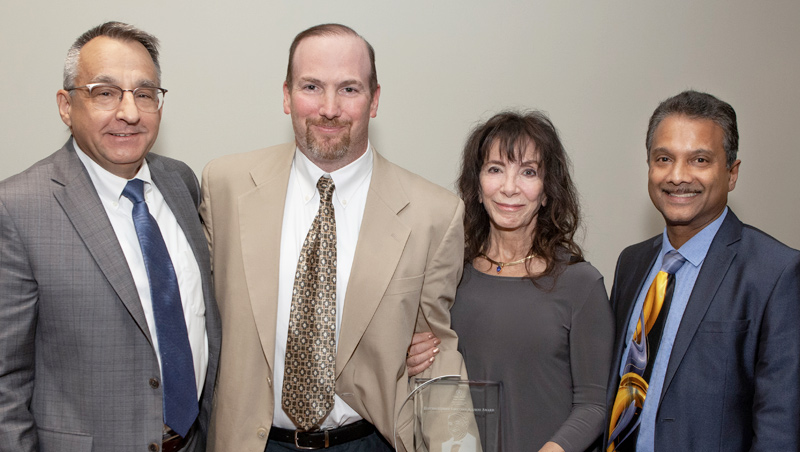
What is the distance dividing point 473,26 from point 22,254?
2254 millimetres

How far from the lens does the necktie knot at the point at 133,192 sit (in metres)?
1.94

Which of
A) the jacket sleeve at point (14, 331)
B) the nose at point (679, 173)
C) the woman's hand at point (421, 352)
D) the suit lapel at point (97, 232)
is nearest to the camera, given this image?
the jacket sleeve at point (14, 331)

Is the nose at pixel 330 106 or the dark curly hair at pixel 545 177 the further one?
the dark curly hair at pixel 545 177

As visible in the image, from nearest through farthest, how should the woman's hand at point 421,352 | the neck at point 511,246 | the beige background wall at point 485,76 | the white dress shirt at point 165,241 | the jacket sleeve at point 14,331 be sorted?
the jacket sleeve at point 14,331 < the white dress shirt at point 165,241 < the woman's hand at point 421,352 < the neck at point 511,246 < the beige background wall at point 485,76

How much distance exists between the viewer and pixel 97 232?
1.81 meters

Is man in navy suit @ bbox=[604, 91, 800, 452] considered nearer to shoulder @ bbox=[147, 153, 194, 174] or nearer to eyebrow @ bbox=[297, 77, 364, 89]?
eyebrow @ bbox=[297, 77, 364, 89]

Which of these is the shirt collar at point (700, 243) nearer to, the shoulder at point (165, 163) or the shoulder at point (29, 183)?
the shoulder at point (165, 163)

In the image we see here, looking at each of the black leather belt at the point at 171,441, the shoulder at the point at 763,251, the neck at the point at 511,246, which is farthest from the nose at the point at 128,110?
the shoulder at the point at 763,251

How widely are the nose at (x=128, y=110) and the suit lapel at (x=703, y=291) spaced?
1.70 meters

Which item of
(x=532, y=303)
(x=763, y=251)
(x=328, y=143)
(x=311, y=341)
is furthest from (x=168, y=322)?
(x=763, y=251)

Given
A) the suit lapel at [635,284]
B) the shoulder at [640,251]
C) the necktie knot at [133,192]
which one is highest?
the necktie knot at [133,192]

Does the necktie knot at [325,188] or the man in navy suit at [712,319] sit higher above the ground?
the necktie knot at [325,188]

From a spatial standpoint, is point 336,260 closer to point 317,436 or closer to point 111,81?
point 317,436

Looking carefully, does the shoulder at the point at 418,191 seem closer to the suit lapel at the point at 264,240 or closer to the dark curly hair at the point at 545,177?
the dark curly hair at the point at 545,177
